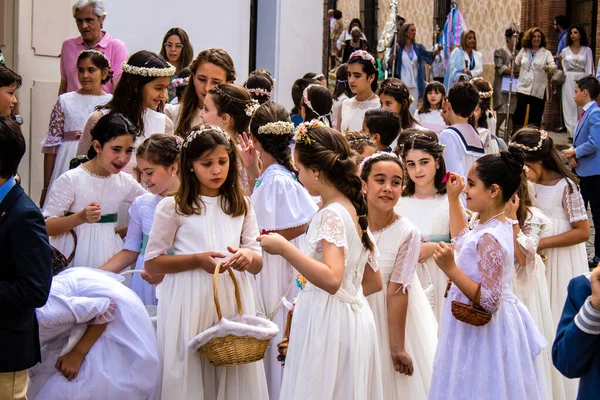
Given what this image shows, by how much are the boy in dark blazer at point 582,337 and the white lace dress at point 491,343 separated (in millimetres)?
1395

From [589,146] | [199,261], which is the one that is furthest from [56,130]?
[589,146]

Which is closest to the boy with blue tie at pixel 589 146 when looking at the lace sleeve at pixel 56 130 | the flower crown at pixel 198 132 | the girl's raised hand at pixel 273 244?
the lace sleeve at pixel 56 130

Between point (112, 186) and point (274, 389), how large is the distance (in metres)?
1.66

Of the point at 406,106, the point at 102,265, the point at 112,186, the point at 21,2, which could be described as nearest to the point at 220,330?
the point at 102,265

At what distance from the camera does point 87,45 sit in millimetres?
8258

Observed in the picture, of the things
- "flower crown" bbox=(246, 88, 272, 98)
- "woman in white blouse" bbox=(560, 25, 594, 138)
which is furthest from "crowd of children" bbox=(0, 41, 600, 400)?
"woman in white blouse" bbox=(560, 25, 594, 138)

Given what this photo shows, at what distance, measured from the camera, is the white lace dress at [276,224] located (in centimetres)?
595

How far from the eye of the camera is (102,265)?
18.3 ft

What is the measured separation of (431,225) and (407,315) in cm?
106

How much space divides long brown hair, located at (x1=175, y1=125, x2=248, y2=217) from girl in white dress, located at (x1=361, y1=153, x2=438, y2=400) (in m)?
0.77

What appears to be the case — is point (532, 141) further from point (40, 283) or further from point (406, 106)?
point (40, 283)

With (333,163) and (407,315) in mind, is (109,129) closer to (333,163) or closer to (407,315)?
(333,163)

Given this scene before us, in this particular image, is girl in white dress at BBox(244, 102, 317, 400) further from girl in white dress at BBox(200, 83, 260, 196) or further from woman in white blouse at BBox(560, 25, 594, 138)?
woman in white blouse at BBox(560, 25, 594, 138)

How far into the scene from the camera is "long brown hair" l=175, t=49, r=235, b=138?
22.4 ft
